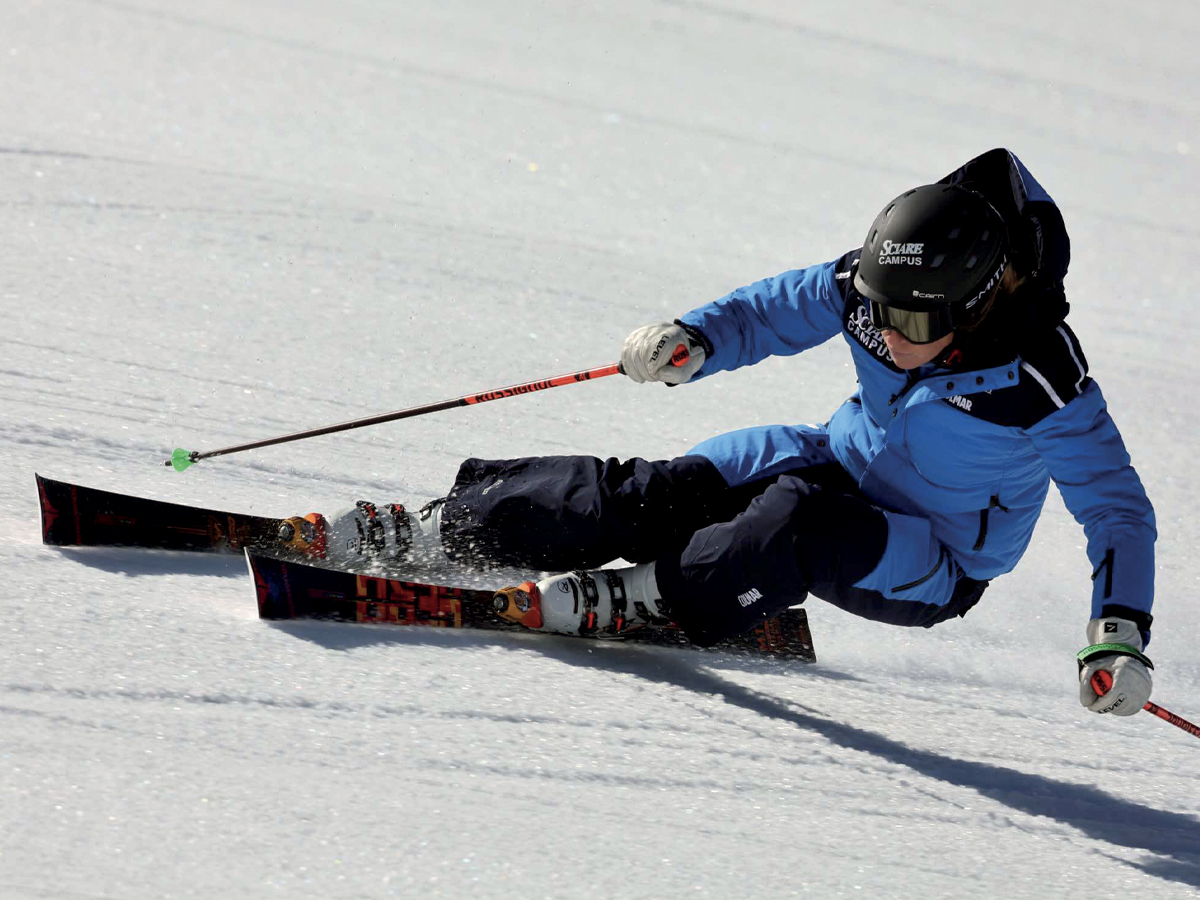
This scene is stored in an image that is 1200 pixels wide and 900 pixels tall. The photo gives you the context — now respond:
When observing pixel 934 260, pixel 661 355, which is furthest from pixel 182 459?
pixel 934 260

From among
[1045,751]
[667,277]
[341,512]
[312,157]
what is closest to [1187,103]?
[667,277]

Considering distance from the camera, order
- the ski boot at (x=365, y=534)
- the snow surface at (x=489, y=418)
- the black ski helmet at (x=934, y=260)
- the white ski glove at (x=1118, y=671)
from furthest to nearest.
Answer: the ski boot at (x=365, y=534) < the black ski helmet at (x=934, y=260) < the white ski glove at (x=1118, y=671) < the snow surface at (x=489, y=418)

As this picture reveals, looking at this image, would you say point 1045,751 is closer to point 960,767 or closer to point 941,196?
point 960,767

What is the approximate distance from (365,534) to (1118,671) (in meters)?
1.50

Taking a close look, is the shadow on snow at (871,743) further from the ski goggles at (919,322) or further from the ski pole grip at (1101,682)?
the ski goggles at (919,322)

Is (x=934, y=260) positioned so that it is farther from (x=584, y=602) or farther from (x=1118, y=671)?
(x=584, y=602)

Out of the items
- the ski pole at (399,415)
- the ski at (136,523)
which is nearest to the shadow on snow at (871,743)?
the ski at (136,523)

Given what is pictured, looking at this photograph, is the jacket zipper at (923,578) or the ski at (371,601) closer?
the ski at (371,601)

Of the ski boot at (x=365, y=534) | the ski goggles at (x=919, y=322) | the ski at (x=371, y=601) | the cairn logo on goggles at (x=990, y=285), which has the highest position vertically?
the cairn logo on goggles at (x=990, y=285)

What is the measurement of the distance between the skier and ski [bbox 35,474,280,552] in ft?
0.90

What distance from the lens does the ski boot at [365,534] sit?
277 cm

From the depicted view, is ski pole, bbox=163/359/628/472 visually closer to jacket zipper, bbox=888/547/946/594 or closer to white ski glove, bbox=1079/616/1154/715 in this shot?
jacket zipper, bbox=888/547/946/594

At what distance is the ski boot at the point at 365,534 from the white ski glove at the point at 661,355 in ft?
1.71

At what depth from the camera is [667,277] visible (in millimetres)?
5473
